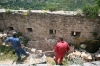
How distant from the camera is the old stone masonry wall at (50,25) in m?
8.96

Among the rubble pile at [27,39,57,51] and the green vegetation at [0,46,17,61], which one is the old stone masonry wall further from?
the green vegetation at [0,46,17,61]

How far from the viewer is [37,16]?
9.45 metres

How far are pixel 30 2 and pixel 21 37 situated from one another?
21.4 m

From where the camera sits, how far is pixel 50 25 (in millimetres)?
9445

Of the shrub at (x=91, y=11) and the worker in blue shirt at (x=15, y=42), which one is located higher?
the shrub at (x=91, y=11)

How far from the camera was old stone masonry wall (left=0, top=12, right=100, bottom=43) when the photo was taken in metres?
8.96

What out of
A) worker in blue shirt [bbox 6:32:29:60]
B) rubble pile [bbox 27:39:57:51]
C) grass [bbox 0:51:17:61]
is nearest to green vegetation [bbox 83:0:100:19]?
rubble pile [bbox 27:39:57:51]

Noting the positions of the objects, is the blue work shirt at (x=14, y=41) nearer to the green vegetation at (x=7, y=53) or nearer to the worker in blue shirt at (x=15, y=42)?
the worker in blue shirt at (x=15, y=42)

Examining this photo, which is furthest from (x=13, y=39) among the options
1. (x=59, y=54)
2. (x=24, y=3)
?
(x=24, y=3)

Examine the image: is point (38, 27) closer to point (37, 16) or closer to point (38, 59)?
point (37, 16)

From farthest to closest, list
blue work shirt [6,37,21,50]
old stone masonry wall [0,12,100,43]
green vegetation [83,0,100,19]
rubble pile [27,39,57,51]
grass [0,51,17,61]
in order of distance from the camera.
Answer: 1. rubble pile [27,39,57,51]
2. old stone masonry wall [0,12,100,43]
3. green vegetation [83,0,100,19]
4. grass [0,51,17,61]
5. blue work shirt [6,37,21,50]

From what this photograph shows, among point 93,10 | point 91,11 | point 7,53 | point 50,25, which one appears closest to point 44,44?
point 50,25

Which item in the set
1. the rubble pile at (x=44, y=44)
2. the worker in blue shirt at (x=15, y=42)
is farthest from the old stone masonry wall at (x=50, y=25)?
the worker in blue shirt at (x=15, y=42)

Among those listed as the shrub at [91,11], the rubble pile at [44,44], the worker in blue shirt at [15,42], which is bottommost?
the rubble pile at [44,44]
